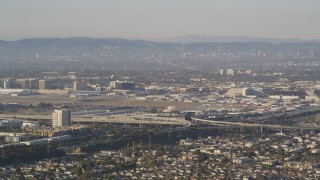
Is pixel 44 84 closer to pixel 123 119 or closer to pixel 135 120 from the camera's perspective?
pixel 123 119

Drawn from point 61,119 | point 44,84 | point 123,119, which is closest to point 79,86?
point 44,84

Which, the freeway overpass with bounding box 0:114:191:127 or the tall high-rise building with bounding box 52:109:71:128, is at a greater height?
the tall high-rise building with bounding box 52:109:71:128

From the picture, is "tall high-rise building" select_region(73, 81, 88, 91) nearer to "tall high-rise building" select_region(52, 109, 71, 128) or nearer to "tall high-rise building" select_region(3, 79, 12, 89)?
"tall high-rise building" select_region(3, 79, 12, 89)

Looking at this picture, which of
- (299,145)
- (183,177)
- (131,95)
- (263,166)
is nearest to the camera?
(183,177)

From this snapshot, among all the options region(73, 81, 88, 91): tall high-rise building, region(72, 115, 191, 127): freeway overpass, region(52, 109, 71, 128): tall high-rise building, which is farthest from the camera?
region(73, 81, 88, 91): tall high-rise building

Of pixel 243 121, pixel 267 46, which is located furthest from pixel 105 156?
pixel 267 46

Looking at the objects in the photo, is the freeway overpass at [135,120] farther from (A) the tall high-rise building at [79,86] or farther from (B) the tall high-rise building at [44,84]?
(B) the tall high-rise building at [44,84]

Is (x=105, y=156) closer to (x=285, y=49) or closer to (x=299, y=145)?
(x=299, y=145)

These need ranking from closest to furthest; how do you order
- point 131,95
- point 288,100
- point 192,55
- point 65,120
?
point 65,120, point 288,100, point 131,95, point 192,55

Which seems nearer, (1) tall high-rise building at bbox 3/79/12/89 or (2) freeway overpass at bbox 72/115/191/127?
(2) freeway overpass at bbox 72/115/191/127

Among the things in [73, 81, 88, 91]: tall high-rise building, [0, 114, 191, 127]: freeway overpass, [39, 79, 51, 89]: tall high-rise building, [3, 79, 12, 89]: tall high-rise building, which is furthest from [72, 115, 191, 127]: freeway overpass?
[3, 79, 12, 89]: tall high-rise building

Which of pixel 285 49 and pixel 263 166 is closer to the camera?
pixel 263 166
